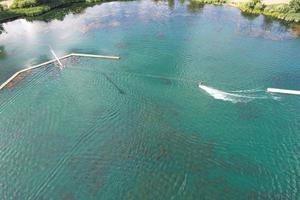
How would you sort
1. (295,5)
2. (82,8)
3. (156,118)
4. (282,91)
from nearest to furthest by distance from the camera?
(156,118) → (282,91) → (295,5) → (82,8)

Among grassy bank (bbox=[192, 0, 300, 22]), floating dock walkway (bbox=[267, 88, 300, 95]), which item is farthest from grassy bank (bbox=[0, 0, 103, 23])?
floating dock walkway (bbox=[267, 88, 300, 95])

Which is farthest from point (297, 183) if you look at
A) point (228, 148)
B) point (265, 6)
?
point (265, 6)

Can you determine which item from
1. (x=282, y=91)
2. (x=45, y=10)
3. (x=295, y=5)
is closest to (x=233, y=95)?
(x=282, y=91)

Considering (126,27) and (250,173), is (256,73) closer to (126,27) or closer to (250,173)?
(250,173)

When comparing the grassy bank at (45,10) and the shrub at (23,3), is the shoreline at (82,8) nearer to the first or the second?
the grassy bank at (45,10)

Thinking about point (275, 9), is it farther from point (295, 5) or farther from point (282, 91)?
point (282, 91)

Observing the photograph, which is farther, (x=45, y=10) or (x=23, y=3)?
(x=23, y=3)

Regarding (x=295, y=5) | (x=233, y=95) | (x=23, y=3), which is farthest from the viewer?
(x=23, y=3)
